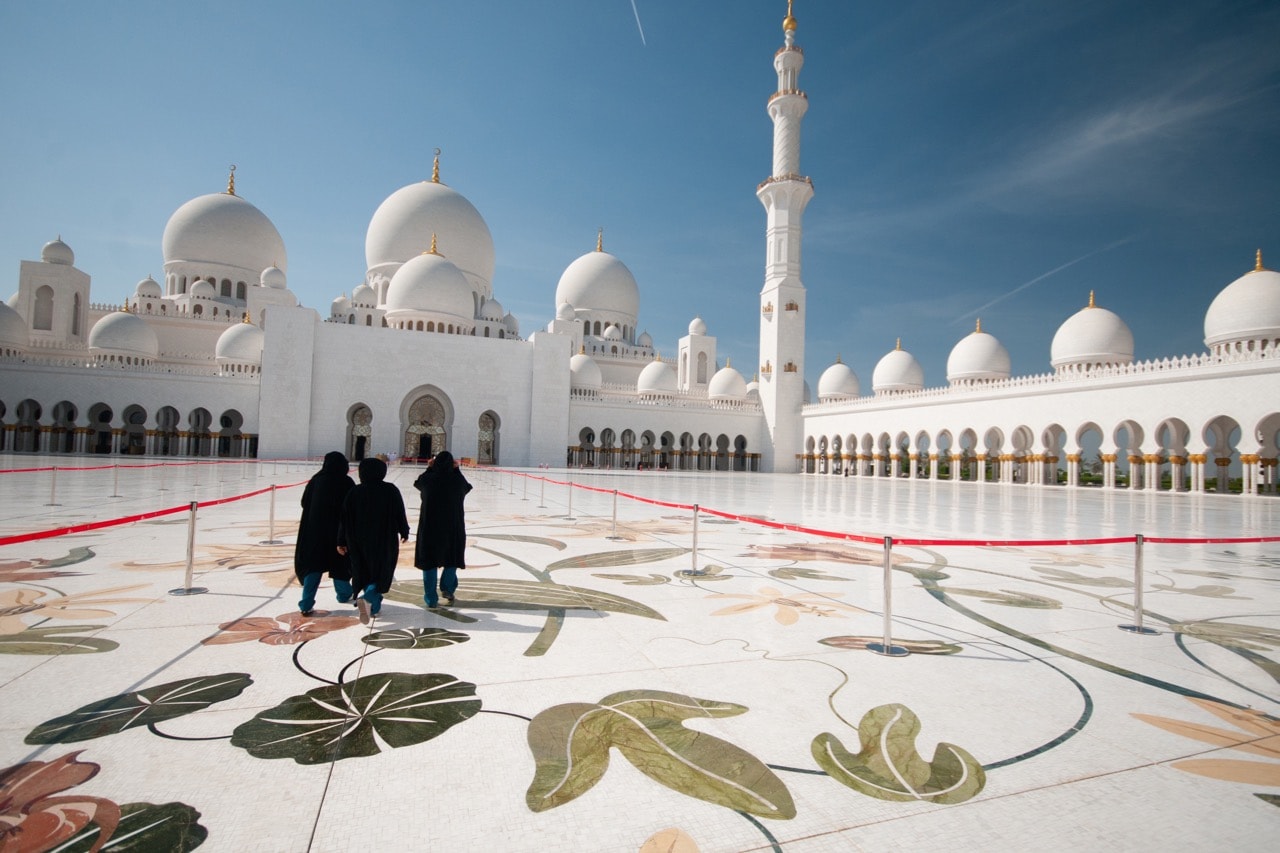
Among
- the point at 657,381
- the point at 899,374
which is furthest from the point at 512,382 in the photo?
the point at 899,374

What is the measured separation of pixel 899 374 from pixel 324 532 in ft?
105

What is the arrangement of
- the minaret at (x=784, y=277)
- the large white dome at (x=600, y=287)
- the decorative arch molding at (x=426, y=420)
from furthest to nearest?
1. the large white dome at (x=600, y=287)
2. the minaret at (x=784, y=277)
3. the decorative arch molding at (x=426, y=420)

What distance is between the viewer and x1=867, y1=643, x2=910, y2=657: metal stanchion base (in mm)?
2984

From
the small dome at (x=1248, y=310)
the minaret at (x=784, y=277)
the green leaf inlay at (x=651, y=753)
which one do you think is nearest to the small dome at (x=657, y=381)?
the minaret at (x=784, y=277)

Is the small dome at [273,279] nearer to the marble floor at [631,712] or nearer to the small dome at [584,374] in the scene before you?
the small dome at [584,374]

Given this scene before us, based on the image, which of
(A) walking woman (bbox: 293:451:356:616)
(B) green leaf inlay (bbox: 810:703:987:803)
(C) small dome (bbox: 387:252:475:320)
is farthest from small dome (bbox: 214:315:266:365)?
(B) green leaf inlay (bbox: 810:703:987:803)

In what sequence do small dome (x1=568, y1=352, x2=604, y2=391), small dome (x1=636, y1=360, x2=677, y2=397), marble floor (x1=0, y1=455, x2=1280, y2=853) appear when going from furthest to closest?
small dome (x1=636, y1=360, x2=677, y2=397) → small dome (x1=568, y1=352, x2=604, y2=391) → marble floor (x1=0, y1=455, x2=1280, y2=853)

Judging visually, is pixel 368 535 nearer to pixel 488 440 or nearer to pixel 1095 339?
pixel 488 440

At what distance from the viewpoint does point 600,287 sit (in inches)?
1451

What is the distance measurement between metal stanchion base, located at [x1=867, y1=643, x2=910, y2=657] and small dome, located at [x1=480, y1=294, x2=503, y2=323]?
3024 centimetres

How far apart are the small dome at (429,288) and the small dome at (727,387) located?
13.3 m

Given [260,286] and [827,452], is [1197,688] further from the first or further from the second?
[260,286]

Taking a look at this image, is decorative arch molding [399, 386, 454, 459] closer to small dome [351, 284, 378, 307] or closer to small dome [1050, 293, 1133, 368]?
small dome [351, 284, 378, 307]

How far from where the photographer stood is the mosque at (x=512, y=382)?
20.8 metres
